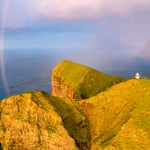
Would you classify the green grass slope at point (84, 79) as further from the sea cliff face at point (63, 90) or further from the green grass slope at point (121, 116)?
the green grass slope at point (121, 116)

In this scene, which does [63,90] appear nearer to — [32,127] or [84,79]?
[84,79]

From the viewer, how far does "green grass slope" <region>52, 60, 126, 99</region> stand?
6266cm

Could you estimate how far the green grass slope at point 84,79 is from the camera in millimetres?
62656

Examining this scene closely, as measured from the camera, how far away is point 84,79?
70.9 m

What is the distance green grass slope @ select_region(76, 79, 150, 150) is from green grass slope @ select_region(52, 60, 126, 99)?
21.8m

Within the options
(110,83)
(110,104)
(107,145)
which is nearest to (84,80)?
(110,83)

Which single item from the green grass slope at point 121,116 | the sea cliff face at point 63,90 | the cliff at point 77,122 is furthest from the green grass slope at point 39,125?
the sea cliff face at point 63,90

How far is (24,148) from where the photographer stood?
30141 millimetres

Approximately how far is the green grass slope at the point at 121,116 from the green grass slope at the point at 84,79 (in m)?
21.8

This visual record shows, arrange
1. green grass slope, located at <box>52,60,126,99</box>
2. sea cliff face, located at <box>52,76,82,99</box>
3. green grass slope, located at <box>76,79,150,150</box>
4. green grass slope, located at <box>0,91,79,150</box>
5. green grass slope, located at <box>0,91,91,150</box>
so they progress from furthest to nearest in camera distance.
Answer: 1. sea cliff face, located at <box>52,76,82,99</box>
2. green grass slope, located at <box>52,60,126,99</box>
3. green grass slope, located at <box>0,91,91,150</box>
4. green grass slope, located at <box>0,91,79,150</box>
5. green grass slope, located at <box>76,79,150,150</box>

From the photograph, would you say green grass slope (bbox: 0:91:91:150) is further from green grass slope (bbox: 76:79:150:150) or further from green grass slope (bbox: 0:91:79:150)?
green grass slope (bbox: 76:79:150:150)

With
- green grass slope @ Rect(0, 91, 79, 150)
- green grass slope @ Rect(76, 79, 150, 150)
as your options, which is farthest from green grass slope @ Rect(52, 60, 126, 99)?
green grass slope @ Rect(0, 91, 79, 150)

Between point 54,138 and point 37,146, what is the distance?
2.81m

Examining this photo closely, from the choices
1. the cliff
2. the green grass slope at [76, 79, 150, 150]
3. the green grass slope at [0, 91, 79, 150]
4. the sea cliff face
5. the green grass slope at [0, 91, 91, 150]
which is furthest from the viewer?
the sea cliff face
